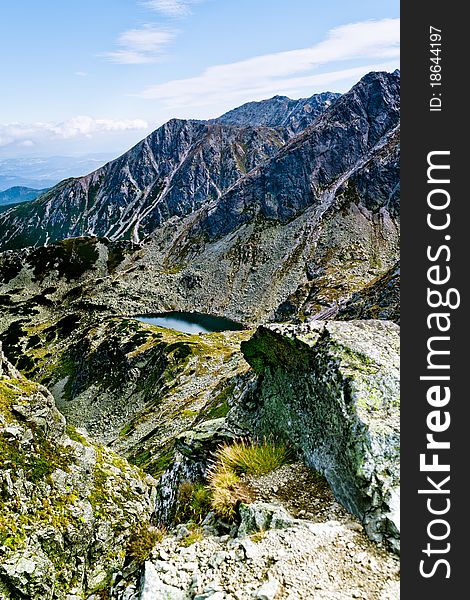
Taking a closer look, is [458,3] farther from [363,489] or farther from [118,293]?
[118,293]

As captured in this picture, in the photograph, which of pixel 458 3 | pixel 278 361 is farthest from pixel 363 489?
pixel 458 3

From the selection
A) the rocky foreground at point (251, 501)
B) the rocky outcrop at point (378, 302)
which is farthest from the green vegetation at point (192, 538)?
the rocky outcrop at point (378, 302)

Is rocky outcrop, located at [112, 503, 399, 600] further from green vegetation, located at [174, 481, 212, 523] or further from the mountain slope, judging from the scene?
the mountain slope

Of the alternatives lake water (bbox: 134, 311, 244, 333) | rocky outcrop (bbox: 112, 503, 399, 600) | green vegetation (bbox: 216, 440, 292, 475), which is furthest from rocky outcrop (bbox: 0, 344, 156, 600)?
lake water (bbox: 134, 311, 244, 333)

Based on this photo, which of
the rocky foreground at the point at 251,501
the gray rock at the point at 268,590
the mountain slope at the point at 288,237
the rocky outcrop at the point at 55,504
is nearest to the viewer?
the gray rock at the point at 268,590

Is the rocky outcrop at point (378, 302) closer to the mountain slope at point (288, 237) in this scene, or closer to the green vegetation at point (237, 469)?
the green vegetation at point (237, 469)
